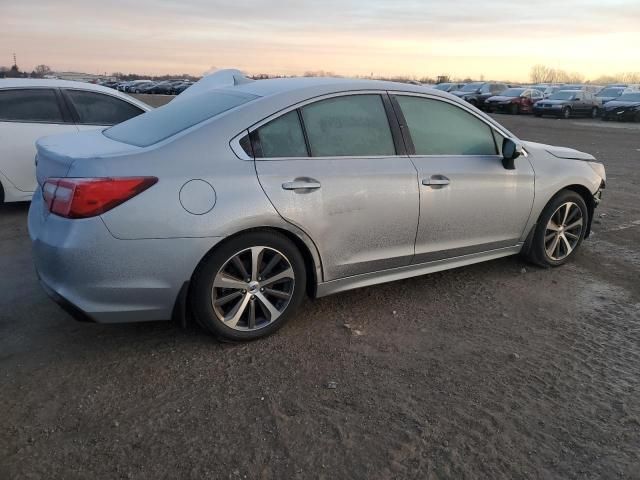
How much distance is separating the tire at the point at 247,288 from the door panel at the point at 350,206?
0.69 feet

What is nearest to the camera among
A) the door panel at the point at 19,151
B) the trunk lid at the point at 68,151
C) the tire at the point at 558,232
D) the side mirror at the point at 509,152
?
the trunk lid at the point at 68,151

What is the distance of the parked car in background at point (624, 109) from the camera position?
2986cm

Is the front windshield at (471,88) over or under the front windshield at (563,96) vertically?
over

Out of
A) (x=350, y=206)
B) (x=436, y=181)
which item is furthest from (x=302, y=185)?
(x=436, y=181)

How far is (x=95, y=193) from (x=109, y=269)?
0.42m

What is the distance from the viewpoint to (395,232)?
3.98m

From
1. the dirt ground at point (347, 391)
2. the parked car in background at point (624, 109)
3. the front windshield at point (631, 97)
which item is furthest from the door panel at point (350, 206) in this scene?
the front windshield at point (631, 97)

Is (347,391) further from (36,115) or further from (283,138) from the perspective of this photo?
(36,115)

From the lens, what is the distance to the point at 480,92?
123 feet

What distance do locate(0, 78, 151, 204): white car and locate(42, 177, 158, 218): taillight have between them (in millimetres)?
3978

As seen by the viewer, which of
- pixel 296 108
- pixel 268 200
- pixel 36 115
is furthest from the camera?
pixel 36 115

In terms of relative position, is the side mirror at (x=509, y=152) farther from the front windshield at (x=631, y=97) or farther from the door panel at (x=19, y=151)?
the front windshield at (x=631, y=97)

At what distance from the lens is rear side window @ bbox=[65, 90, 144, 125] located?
6.98 meters

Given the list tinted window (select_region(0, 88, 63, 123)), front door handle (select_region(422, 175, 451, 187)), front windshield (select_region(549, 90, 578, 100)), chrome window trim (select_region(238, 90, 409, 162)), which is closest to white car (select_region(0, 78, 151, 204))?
tinted window (select_region(0, 88, 63, 123))
